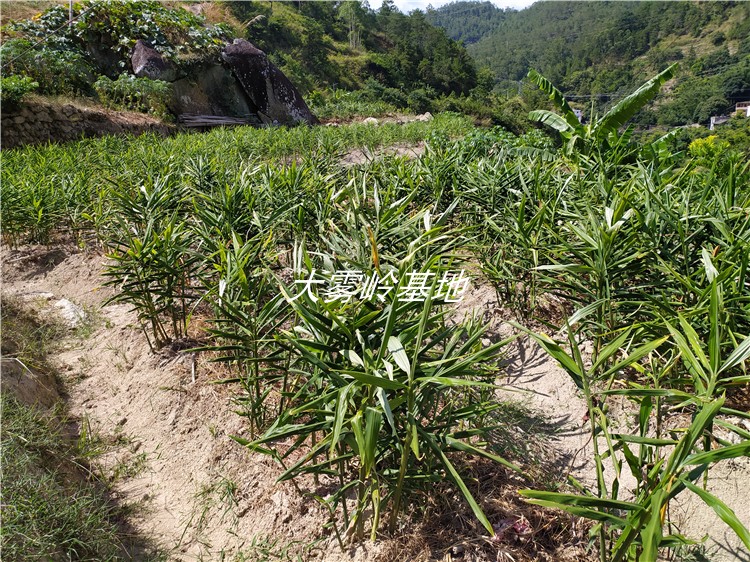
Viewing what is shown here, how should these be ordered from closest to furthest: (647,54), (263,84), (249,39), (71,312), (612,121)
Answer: (71,312), (612,121), (263,84), (249,39), (647,54)

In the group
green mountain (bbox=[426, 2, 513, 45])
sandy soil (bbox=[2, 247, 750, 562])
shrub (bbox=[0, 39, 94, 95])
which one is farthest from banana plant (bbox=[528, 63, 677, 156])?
green mountain (bbox=[426, 2, 513, 45])

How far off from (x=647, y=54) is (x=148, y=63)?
7758cm

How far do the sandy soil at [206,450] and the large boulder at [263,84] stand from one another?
11.5 metres

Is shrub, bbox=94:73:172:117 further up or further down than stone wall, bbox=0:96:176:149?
further up

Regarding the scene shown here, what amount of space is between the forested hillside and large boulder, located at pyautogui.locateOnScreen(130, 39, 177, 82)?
37.9m

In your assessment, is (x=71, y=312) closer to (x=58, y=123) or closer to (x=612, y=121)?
(x=612, y=121)

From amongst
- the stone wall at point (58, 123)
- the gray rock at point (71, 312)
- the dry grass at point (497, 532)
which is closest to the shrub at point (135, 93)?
the stone wall at point (58, 123)

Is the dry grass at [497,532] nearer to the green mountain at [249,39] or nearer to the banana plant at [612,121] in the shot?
the banana plant at [612,121]

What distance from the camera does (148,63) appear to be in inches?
442

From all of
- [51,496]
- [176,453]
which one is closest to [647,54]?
[176,453]

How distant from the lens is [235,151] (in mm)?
5836

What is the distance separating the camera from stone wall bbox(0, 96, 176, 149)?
7641 millimetres

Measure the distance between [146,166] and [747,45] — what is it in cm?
6801

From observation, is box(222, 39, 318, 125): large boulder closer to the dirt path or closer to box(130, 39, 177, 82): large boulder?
box(130, 39, 177, 82): large boulder
